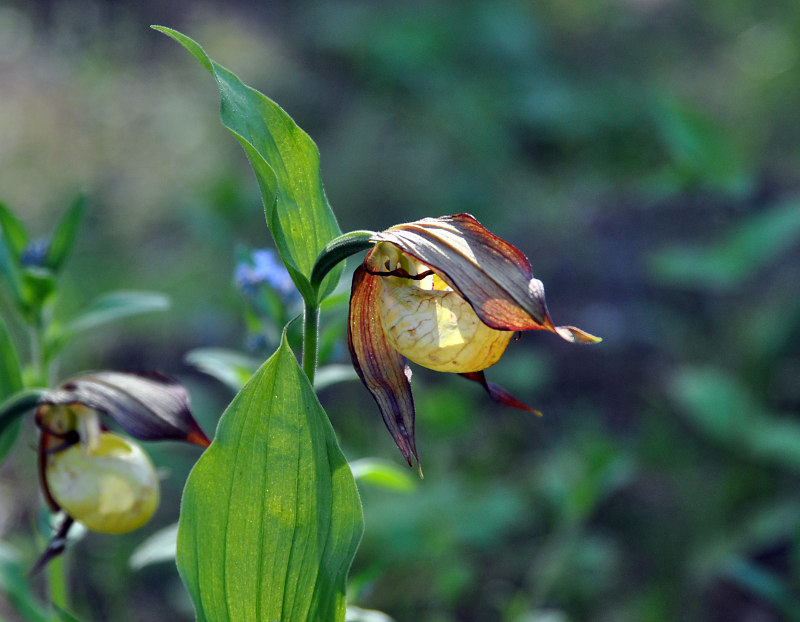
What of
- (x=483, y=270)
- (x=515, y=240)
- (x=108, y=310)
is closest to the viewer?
(x=483, y=270)

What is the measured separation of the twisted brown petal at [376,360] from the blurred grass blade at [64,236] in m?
0.46

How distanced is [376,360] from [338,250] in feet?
0.37

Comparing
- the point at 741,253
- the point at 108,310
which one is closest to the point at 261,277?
the point at 108,310

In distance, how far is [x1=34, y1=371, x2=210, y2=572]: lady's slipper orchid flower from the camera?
786 millimetres

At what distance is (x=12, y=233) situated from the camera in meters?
0.94

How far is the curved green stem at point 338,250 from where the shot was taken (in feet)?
1.90

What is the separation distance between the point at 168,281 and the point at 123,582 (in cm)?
114

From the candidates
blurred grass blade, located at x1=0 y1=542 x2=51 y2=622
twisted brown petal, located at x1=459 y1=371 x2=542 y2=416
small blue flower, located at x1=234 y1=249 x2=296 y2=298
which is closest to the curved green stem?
twisted brown petal, located at x1=459 y1=371 x2=542 y2=416

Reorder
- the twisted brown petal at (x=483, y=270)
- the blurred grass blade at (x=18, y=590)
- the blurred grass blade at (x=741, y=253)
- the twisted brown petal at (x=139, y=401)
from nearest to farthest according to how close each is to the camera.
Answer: the twisted brown petal at (x=483, y=270) < the twisted brown petal at (x=139, y=401) < the blurred grass blade at (x=18, y=590) < the blurred grass blade at (x=741, y=253)

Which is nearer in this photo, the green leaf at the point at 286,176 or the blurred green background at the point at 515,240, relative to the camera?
the green leaf at the point at 286,176

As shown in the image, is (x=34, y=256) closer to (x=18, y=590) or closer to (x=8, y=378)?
(x=8, y=378)

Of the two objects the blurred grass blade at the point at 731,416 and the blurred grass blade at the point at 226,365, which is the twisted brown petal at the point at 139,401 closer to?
the blurred grass blade at the point at 226,365

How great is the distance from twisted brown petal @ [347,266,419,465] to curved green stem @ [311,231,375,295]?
4 centimetres

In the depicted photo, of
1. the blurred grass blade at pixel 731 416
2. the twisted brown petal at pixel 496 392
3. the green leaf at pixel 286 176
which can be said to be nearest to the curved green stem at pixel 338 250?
the green leaf at pixel 286 176
